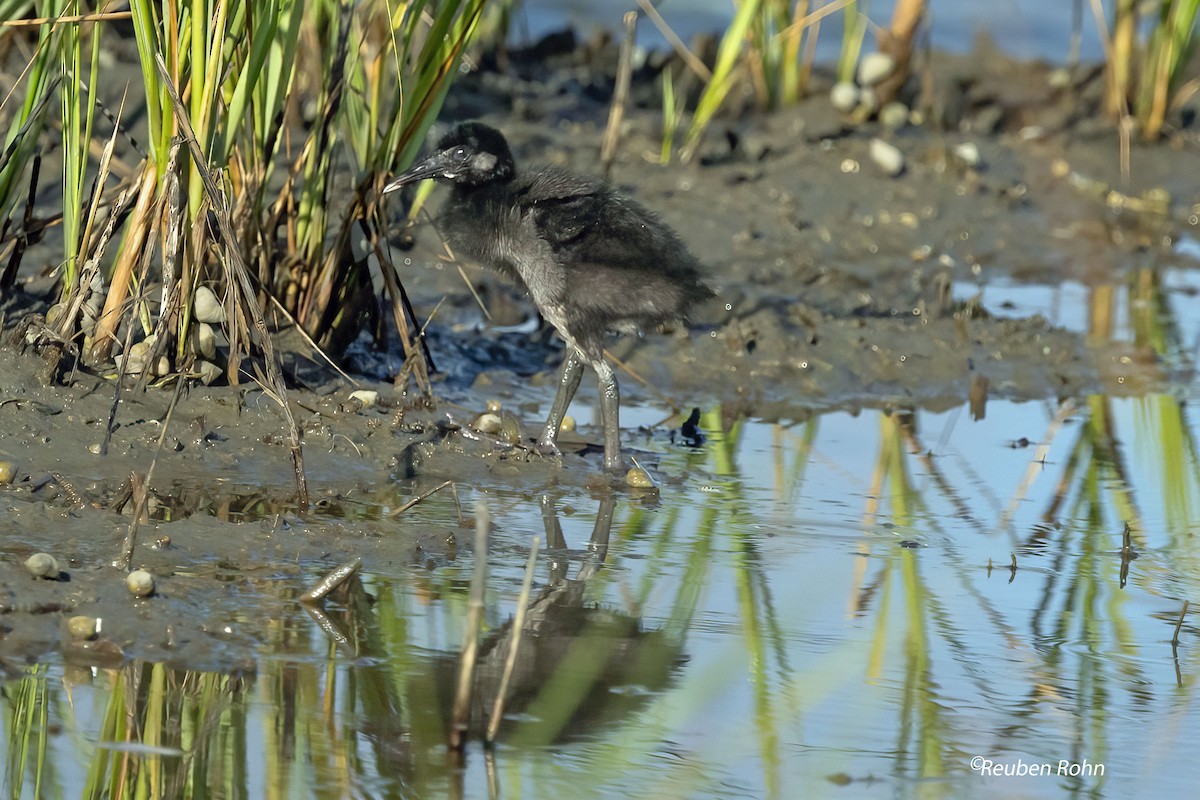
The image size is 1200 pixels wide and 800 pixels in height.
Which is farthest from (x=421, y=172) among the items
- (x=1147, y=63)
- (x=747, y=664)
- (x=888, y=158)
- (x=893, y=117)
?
(x=1147, y=63)

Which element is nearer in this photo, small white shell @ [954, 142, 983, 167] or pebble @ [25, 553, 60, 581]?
pebble @ [25, 553, 60, 581]

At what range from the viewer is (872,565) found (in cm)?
424

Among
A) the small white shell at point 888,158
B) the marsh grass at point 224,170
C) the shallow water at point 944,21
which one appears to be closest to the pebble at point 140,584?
the marsh grass at point 224,170

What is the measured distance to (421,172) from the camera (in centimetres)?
506

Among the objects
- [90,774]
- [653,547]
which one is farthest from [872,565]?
[90,774]

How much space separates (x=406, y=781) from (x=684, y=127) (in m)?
6.80

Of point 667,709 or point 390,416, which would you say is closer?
point 667,709

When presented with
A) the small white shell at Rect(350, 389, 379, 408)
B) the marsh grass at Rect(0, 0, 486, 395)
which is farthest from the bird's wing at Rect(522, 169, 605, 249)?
the small white shell at Rect(350, 389, 379, 408)

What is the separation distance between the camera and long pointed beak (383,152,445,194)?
4.97 meters

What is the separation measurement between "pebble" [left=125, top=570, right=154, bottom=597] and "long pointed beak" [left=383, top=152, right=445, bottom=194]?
1820mm

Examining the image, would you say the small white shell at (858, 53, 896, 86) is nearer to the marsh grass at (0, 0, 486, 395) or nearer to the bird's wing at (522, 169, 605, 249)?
the marsh grass at (0, 0, 486, 395)

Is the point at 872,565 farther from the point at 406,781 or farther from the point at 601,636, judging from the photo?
the point at 406,781

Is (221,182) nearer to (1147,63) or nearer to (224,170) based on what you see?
(224,170)

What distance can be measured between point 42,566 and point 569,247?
206 cm
